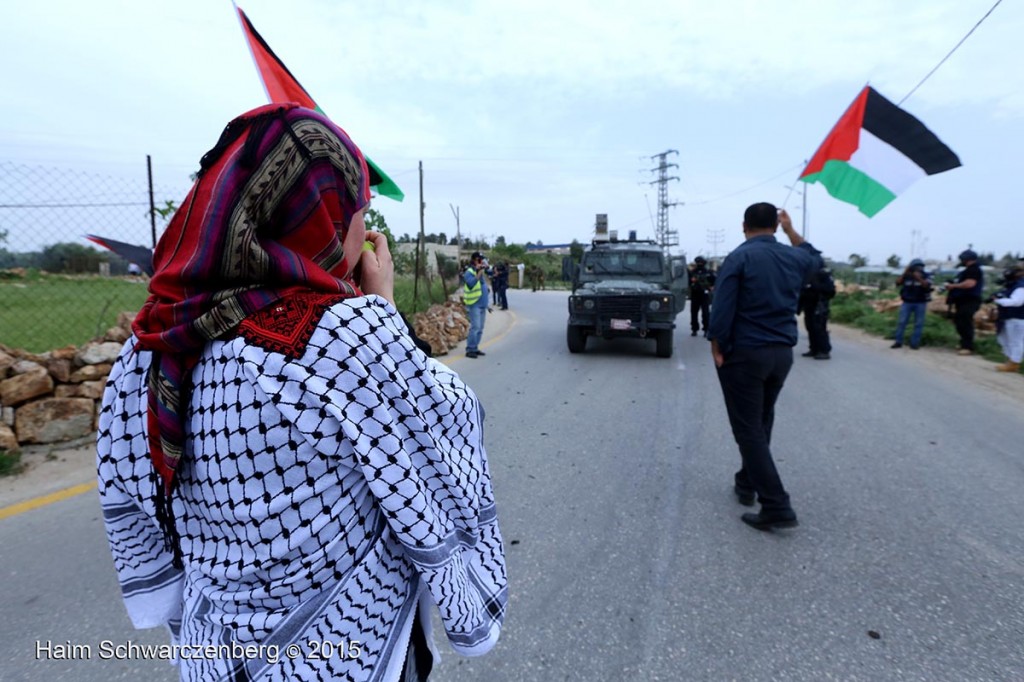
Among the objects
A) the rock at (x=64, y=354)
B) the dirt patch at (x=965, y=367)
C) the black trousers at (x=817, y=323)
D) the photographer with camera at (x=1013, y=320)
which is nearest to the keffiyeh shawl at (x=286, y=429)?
the rock at (x=64, y=354)

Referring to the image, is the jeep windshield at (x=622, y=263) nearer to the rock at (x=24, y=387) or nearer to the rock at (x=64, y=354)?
the rock at (x=64, y=354)

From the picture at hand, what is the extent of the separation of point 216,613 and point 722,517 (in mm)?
2980

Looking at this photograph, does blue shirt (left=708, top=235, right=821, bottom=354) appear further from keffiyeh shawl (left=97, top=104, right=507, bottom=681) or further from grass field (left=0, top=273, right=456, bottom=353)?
grass field (left=0, top=273, right=456, bottom=353)

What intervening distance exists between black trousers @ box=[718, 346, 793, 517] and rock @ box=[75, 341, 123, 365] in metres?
4.74

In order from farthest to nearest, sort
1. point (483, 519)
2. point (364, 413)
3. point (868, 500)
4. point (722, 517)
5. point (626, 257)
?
point (626, 257)
point (868, 500)
point (722, 517)
point (483, 519)
point (364, 413)

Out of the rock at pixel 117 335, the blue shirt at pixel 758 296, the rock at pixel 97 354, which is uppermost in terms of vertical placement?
the blue shirt at pixel 758 296

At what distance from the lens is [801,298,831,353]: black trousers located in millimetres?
8773

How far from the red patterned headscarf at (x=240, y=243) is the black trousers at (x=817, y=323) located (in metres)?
9.38

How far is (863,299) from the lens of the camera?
59.3 feet

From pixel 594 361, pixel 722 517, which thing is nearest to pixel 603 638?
pixel 722 517

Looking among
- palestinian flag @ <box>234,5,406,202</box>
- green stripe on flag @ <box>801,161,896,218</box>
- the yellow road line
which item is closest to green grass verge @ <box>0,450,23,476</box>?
the yellow road line

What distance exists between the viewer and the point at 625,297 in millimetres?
8562

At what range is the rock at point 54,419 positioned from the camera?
410 centimetres

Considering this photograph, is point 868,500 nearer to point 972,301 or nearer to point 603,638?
point 603,638
